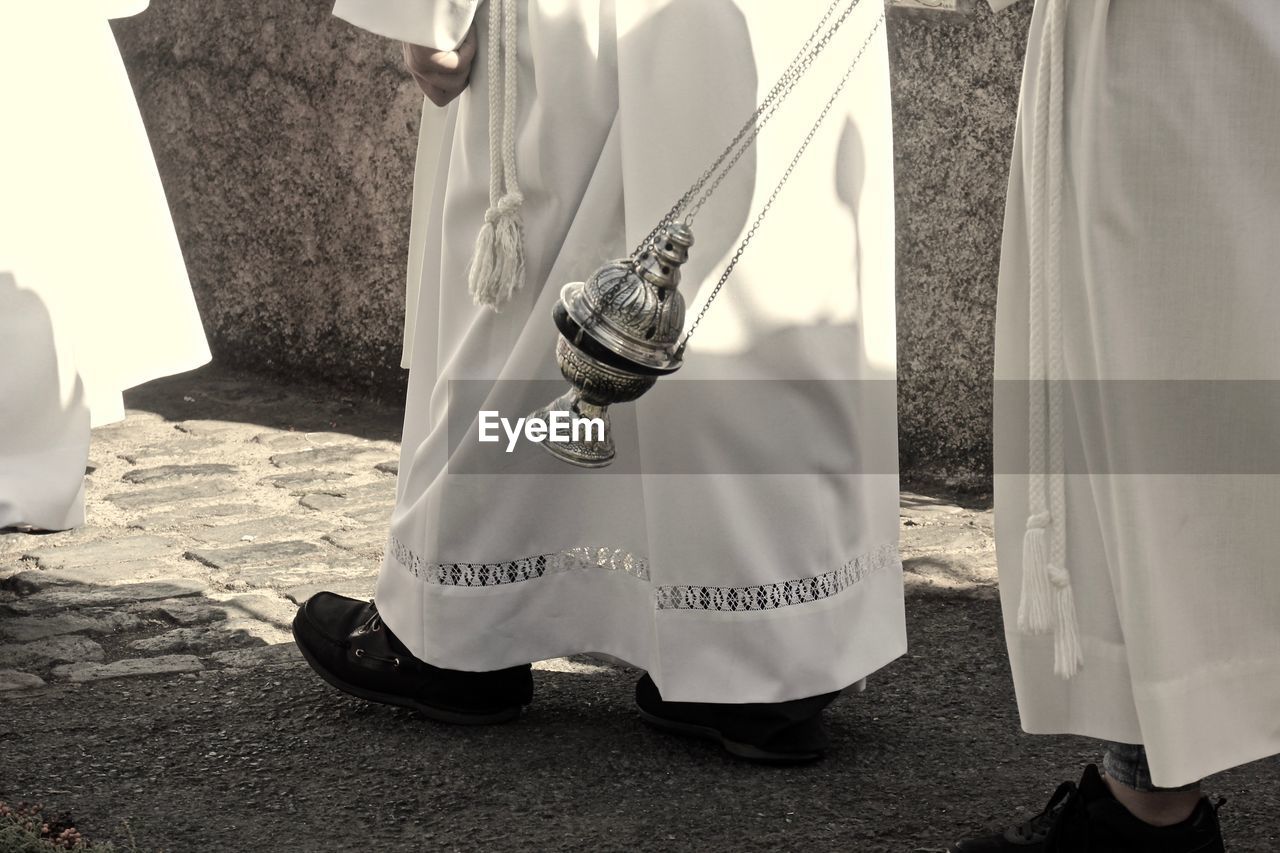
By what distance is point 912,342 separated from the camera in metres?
4.56

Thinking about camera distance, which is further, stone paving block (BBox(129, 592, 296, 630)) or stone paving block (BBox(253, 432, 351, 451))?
stone paving block (BBox(253, 432, 351, 451))

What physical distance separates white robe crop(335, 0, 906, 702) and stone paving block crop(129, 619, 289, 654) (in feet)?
2.25

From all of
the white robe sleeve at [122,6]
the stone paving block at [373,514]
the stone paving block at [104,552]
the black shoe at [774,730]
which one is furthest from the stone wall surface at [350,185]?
the black shoe at [774,730]

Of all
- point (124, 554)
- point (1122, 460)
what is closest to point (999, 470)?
point (1122, 460)

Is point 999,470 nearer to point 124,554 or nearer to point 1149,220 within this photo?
point 1149,220

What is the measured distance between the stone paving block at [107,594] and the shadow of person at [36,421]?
24 centimetres

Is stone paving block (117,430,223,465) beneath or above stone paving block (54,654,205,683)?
beneath

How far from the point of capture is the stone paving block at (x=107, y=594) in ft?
11.4

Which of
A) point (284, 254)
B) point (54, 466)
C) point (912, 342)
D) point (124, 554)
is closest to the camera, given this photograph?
point (54, 466)

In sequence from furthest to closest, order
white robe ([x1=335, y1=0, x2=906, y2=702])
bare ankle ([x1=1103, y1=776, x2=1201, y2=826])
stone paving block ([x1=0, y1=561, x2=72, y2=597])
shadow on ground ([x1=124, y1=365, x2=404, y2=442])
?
shadow on ground ([x1=124, y1=365, x2=404, y2=442]), stone paving block ([x1=0, y1=561, x2=72, y2=597]), white robe ([x1=335, y1=0, x2=906, y2=702]), bare ankle ([x1=1103, y1=776, x2=1201, y2=826])

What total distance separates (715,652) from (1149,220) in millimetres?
968

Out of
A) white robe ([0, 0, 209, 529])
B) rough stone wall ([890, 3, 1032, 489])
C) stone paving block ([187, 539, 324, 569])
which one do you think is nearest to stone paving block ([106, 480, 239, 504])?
stone paving block ([187, 539, 324, 569])

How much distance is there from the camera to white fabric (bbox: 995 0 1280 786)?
1.86m

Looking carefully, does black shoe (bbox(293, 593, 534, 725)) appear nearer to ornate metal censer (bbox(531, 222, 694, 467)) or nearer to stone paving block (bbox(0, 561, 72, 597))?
ornate metal censer (bbox(531, 222, 694, 467))
